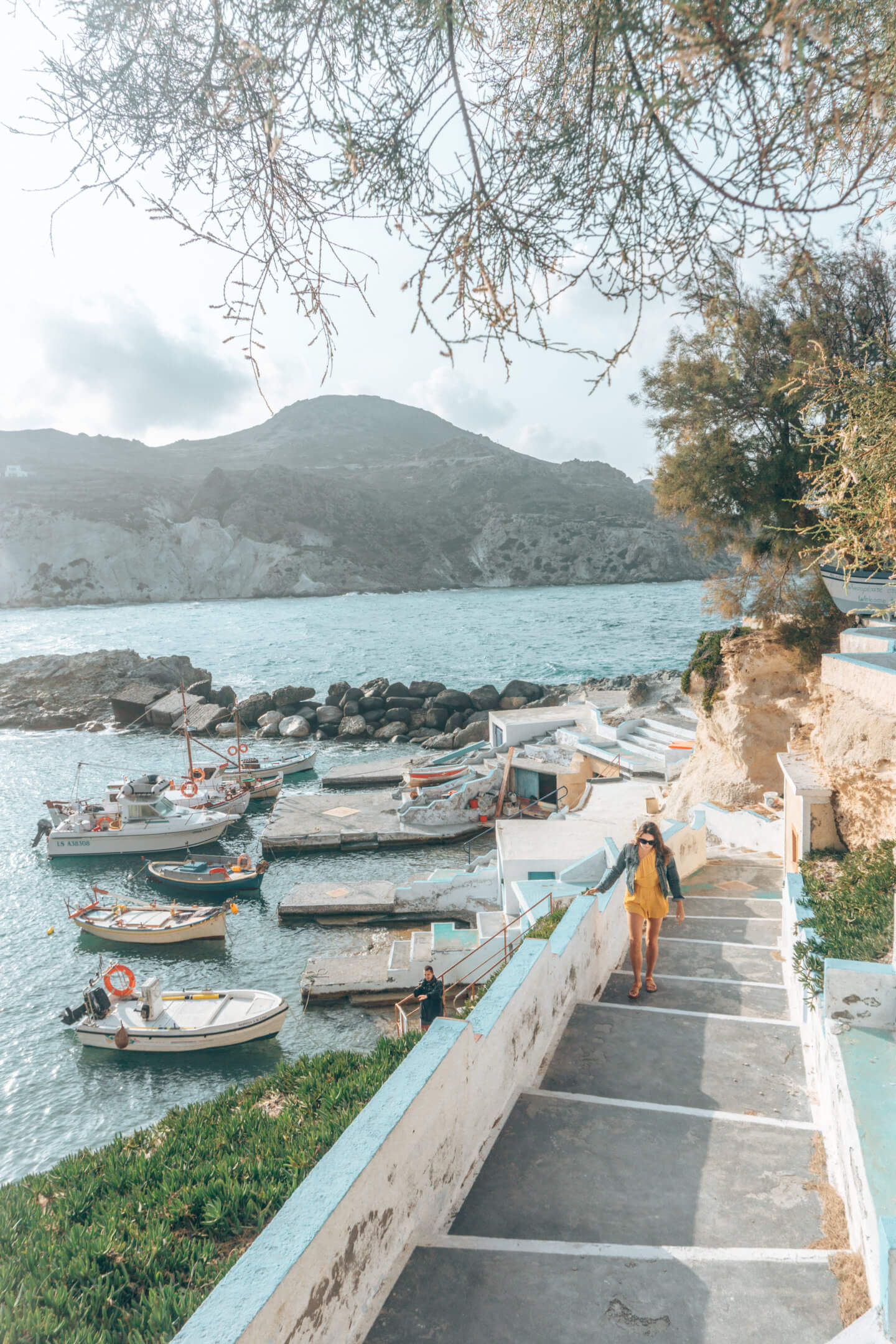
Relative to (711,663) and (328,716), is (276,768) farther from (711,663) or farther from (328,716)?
(711,663)

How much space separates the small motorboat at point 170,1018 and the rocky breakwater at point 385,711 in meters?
24.8

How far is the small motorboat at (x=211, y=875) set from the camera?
83.6 feet

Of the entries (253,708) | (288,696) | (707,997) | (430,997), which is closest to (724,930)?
(707,997)

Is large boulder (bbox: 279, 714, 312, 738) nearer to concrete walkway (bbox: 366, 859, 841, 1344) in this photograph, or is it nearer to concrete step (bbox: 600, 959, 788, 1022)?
concrete step (bbox: 600, 959, 788, 1022)

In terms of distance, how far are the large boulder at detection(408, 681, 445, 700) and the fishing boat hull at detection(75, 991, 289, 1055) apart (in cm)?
3314

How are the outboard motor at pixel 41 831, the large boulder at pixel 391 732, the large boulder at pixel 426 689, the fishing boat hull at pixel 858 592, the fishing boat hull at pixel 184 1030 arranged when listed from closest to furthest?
the fishing boat hull at pixel 858 592 → the fishing boat hull at pixel 184 1030 → the outboard motor at pixel 41 831 → the large boulder at pixel 391 732 → the large boulder at pixel 426 689

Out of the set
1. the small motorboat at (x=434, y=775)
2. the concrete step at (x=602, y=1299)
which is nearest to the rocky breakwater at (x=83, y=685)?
the small motorboat at (x=434, y=775)

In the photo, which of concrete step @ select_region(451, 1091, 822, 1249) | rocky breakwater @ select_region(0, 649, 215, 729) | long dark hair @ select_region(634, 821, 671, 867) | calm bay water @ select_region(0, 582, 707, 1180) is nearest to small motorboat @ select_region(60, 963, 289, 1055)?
calm bay water @ select_region(0, 582, 707, 1180)

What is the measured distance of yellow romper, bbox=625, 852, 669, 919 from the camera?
7.45 meters

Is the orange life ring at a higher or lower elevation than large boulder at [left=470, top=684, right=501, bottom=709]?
lower

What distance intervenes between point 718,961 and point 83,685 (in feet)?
196

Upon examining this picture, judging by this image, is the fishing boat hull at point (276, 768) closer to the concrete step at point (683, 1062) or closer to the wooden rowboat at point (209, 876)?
the wooden rowboat at point (209, 876)

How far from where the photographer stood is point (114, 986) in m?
18.7

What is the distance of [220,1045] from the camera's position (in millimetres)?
16500
